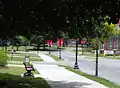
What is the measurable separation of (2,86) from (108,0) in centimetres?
653

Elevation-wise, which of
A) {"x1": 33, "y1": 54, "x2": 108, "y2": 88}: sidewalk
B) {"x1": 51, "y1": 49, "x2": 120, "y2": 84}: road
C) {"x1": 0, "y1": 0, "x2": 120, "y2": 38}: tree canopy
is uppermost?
{"x1": 0, "y1": 0, "x2": 120, "y2": 38}: tree canopy

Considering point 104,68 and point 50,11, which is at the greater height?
point 50,11

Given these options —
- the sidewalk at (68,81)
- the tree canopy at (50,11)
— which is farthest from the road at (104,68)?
the tree canopy at (50,11)

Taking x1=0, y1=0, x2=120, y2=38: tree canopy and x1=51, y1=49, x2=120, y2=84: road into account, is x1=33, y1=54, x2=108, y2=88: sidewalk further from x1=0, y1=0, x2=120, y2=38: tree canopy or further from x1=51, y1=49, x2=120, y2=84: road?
x1=0, y1=0, x2=120, y2=38: tree canopy

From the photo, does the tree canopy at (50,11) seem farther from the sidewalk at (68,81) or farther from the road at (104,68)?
the road at (104,68)

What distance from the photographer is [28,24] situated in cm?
1073

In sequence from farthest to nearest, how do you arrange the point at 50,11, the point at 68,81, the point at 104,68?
1. the point at 104,68
2. the point at 68,81
3. the point at 50,11

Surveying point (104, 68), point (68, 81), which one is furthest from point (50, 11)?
point (104, 68)

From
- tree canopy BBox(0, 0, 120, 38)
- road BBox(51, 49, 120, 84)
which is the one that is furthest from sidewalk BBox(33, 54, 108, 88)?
tree canopy BBox(0, 0, 120, 38)

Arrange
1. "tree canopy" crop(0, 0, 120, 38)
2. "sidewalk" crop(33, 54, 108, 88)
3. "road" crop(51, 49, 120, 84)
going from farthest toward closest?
"road" crop(51, 49, 120, 84) → "sidewalk" crop(33, 54, 108, 88) → "tree canopy" crop(0, 0, 120, 38)

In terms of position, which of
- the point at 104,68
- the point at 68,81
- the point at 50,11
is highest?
the point at 50,11

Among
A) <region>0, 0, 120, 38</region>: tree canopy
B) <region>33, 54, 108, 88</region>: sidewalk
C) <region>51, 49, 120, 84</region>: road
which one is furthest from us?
<region>51, 49, 120, 84</region>: road

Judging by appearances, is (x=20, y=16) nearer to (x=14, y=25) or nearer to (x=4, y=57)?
(x=14, y=25)

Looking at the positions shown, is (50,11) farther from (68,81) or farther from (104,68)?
(104,68)
